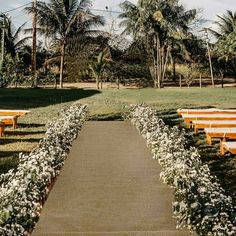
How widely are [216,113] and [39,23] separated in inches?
908

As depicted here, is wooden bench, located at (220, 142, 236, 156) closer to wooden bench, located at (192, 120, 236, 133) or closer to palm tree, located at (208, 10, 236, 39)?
wooden bench, located at (192, 120, 236, 133)

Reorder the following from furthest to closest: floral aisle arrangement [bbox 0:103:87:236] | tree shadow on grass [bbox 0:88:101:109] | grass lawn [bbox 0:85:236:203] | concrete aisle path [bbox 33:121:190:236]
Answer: tree shadow on grass [bbox 0:88:101:109]
grass lawn [bbox 0:85:236:203]
concrete aisle path [bbox 33:121:190:236]
floral aisle arrangement [bbox 0:103:87:236]

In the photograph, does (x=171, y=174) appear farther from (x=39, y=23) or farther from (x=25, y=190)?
(x=39, y=23)

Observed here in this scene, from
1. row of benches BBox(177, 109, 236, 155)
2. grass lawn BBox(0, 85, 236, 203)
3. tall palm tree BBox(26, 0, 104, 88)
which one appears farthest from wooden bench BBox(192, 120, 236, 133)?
tall palm tree BBox(26, 0, 104, 88)

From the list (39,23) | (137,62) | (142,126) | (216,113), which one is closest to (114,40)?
(137,62)

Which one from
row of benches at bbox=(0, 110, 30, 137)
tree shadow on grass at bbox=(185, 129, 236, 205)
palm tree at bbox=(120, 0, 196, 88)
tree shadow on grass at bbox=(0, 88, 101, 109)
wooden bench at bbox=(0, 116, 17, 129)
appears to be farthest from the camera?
palm tree at bbox=(120, 0, 196, 88)

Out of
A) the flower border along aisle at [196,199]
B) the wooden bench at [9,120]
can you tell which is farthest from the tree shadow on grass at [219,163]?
the wooden bench at [9,120]

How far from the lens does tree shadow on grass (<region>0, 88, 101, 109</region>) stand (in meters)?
23.2

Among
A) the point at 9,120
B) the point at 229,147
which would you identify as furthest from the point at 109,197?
the point at 9,120

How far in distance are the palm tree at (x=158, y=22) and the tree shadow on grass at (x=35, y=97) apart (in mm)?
11268

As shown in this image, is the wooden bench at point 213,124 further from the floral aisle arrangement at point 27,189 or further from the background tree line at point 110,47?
the background tree line at point 110,47

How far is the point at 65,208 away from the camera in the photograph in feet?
21.5

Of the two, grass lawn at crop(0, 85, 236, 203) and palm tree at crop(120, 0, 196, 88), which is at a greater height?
palm tree at crop(120, 0, 196, 88)

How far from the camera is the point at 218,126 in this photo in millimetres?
13344
